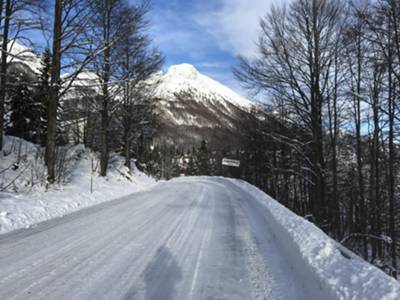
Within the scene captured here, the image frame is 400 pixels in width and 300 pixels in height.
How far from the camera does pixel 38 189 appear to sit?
1033 cm

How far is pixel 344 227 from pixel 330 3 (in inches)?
937

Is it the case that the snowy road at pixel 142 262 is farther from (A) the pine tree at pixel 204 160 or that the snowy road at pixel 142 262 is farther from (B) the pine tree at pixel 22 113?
(A) the pine tree at pixel 204 160

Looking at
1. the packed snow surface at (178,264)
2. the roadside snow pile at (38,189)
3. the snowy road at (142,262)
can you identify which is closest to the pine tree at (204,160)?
the roadside snow pile at (38,189)

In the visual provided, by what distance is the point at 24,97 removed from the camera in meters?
27.0

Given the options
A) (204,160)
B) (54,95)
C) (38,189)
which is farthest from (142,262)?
(204,160)

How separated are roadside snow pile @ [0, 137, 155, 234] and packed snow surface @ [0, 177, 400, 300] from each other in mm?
762

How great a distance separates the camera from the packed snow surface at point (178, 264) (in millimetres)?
3568

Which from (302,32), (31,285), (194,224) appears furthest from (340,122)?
(31,285)

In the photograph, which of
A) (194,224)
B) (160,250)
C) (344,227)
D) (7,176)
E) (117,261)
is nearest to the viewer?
(117,261)

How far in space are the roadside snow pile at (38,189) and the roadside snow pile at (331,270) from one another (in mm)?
5568

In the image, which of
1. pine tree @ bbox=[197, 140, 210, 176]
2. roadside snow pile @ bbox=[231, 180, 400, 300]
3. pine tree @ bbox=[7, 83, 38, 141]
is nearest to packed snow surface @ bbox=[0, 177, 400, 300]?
roadside snow pile @ bbox=[231, 180, 400, 300]

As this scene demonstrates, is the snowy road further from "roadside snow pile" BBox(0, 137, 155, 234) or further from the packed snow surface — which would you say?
"roadside snow pile" BBox(0, 137, 155, 234)

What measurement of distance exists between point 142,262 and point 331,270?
265cm

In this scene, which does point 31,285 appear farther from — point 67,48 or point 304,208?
point 304,208
